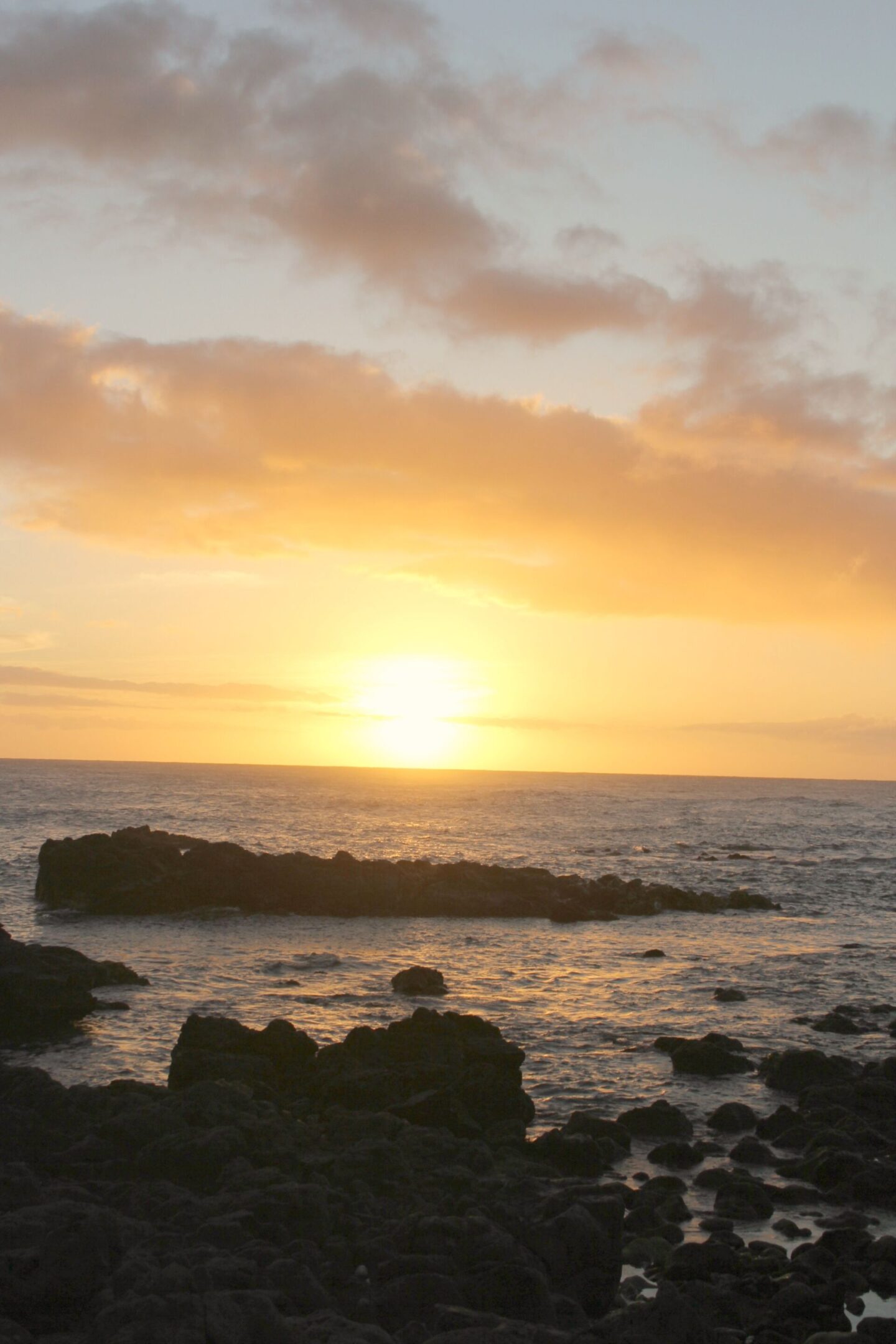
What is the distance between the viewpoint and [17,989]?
81.1 feet

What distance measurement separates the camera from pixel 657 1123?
17.2 m

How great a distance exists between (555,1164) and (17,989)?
14.6 metres

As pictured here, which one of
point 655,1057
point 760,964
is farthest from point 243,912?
point 655,1057

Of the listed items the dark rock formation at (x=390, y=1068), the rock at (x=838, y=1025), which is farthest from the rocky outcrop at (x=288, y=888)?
the dark rock formation at (x=390, y=1068)

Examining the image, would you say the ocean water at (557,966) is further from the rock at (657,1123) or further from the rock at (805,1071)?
the rock at (657,1123)

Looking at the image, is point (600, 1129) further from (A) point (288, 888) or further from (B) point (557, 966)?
(A) point (288, 888)

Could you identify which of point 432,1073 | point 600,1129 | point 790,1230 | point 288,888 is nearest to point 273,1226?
point 790,1230

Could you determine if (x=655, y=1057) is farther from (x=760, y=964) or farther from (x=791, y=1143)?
(x=760, y=964)

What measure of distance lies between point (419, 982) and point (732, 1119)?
12.3 meters

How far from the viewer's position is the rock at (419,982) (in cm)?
2864

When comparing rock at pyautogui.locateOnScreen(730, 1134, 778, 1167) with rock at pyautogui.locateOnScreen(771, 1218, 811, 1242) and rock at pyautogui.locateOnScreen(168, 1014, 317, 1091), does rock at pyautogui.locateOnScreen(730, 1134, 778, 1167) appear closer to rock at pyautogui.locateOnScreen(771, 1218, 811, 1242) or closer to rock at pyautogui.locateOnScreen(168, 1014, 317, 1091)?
rock at pyautogui.locateOnScreen(771, 1218, 811, 1242)

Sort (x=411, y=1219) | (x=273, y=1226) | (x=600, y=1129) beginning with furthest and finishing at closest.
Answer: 1. (x=600, y=1129)
2. (x=411, y=1219)
3. (x=273, y=1226)

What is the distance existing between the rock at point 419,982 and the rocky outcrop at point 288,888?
52.9ft

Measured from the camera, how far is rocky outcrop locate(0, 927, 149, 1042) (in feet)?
79.9
